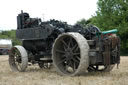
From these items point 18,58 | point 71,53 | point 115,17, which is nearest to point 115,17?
point 115,17

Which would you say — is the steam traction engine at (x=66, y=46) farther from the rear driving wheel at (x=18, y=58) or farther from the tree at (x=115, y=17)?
the tree at (x=115, y=17)

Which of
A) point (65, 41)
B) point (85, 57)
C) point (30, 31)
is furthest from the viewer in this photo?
point (30, 31)

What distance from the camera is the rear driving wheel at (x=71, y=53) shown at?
22.6 ft

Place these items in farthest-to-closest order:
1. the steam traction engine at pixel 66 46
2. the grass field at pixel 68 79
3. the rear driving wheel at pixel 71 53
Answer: the steam traction engine at pixel 66 46
the rear driving wheel at pixel 71 53
the grass field at pixel 68 79

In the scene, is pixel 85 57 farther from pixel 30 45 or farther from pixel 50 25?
pixel 30 45

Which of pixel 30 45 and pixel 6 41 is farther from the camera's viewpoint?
pixel 6 41

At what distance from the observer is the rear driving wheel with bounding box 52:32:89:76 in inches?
271

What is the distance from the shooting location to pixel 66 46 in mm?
7797

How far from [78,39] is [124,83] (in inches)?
75.0

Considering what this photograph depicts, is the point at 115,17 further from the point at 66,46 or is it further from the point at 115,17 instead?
the point at 66,46

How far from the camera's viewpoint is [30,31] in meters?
9.59

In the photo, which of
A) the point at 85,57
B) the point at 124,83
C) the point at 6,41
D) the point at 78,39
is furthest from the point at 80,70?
the point at 6,41

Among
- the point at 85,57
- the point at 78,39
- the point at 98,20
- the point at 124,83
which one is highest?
the point at 98,20

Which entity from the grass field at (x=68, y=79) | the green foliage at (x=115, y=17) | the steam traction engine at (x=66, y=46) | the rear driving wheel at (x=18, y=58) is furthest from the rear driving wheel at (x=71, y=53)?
the green foliage at (x=115, y=17)
